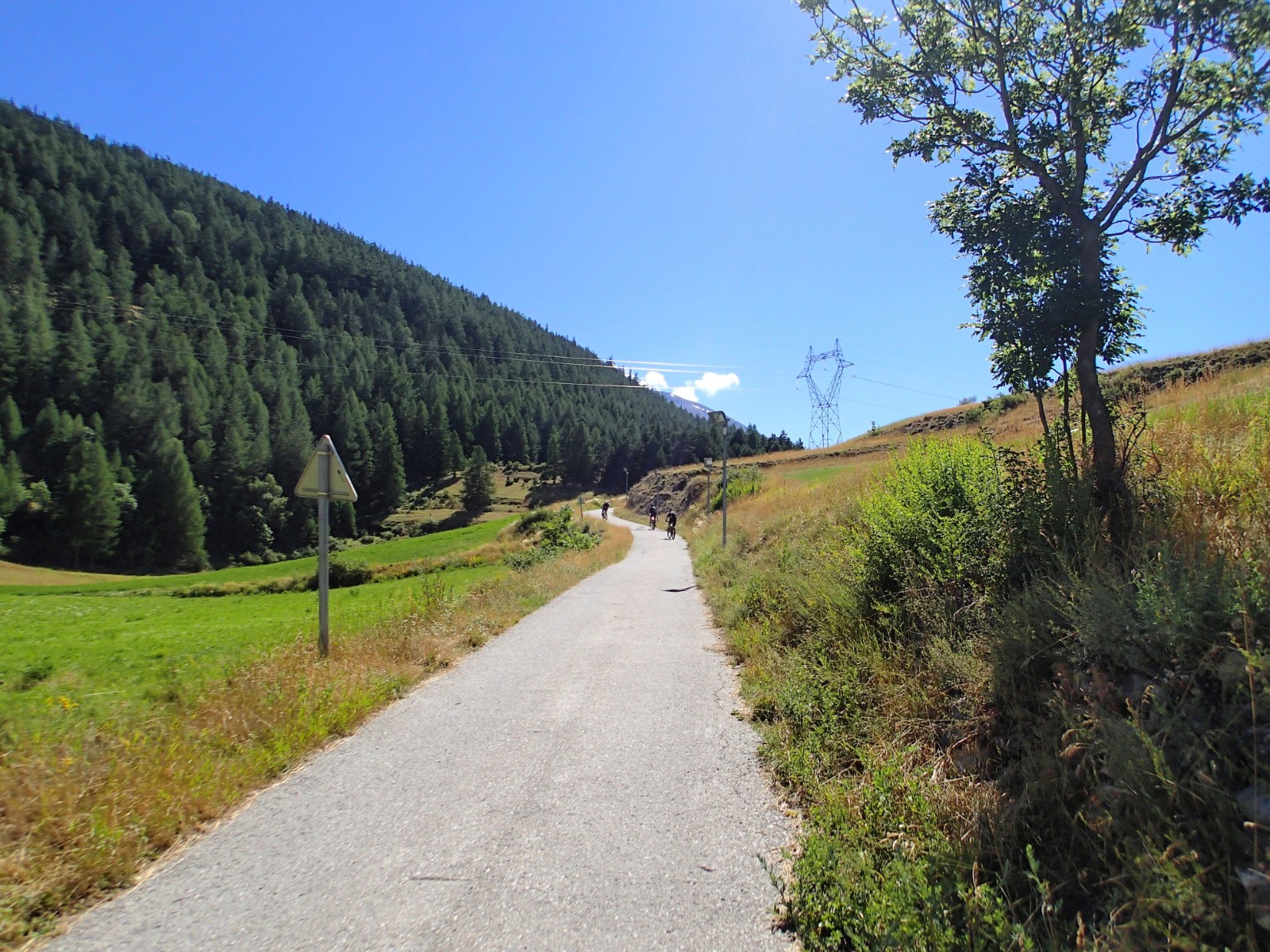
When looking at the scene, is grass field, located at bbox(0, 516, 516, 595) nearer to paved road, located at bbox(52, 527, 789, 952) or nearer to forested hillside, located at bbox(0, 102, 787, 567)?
forested hillside, located at bbox(0, 102, 787, 567)

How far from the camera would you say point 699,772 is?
474 cm

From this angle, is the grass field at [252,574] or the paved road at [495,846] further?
the grass field at [252,574]

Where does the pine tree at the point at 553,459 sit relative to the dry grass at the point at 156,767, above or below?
above

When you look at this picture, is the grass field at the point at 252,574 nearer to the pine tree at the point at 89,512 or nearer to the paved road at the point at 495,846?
the pine tree at the point at 89,512

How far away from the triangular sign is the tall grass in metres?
5.48

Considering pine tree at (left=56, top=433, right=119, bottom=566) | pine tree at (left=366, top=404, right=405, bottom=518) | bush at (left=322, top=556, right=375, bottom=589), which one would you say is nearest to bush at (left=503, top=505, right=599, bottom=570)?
bush at (left=322, top=556, right=375, bottom=589)

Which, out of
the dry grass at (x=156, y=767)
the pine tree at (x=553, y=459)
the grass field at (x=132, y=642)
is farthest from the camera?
the pine tree at (x=553, y=459)

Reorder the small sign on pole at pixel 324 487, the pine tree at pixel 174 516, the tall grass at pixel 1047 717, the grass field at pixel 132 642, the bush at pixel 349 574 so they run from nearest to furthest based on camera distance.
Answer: the tall grass at pixel 1047 717 → the small sign on pole at pixel 324 487 → the grass field at pixel 132 642 → the bush at pixel 349 574 → the pine tree at pixel 174 516

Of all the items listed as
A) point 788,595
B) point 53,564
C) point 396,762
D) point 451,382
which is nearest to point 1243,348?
point 788,595

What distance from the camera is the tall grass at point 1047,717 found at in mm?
2455

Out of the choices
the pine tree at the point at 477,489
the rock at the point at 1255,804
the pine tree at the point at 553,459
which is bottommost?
the rock at the point at 1255,804

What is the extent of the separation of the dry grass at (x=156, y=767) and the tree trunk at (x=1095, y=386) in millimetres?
7007

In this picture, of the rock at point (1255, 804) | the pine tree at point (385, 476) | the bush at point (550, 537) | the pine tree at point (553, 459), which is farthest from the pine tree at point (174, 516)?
the rock at point (1255, 804)

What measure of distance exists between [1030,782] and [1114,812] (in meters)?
0.61
